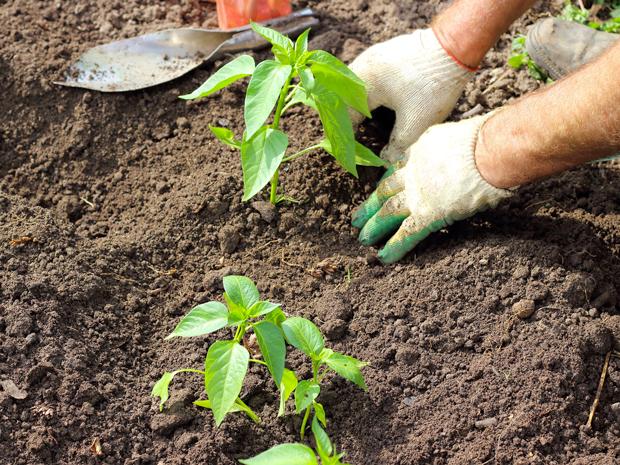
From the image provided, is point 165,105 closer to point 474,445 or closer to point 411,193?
point 411,193

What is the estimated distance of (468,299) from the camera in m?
2.40

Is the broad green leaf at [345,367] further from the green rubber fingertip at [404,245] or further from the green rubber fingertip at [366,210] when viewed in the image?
the green rubber fingertip at [366,210]

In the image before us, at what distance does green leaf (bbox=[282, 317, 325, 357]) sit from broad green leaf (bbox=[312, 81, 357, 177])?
1.82 ft

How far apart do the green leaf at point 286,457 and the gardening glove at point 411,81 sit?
1403 millimetres

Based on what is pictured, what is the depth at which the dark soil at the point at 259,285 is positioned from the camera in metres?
2.14

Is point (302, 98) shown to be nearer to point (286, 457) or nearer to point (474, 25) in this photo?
point (474, 25)

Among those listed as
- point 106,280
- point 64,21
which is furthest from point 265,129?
point 64,21

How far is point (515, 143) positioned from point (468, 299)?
50 cm

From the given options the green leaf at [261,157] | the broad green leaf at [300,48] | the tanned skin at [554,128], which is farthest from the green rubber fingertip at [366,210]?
the broad green leaf at [300,48]

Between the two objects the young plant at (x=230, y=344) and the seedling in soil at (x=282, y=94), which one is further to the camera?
the seedling in soil at (x=282, y=94)

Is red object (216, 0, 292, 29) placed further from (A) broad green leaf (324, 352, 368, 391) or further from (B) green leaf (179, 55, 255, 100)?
(A) broad green leaf (324, 352, 368, 391)

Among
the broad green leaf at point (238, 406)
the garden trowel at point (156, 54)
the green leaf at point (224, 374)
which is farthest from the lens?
the garden trowel at point (156, 54)

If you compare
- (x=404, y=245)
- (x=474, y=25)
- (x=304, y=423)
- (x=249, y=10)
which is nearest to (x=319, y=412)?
(x=304, y=423)

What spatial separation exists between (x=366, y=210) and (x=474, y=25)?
2.54 feet
